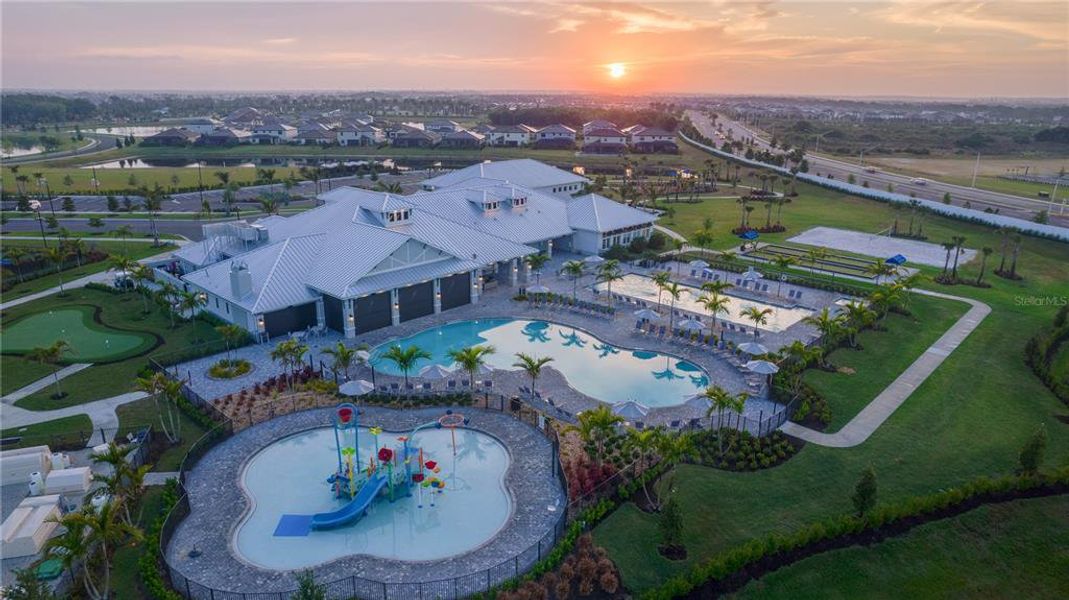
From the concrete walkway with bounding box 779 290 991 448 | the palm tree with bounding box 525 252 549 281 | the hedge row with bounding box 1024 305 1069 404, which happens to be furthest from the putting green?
the hedge row with bounding box 1024 305 1069 404

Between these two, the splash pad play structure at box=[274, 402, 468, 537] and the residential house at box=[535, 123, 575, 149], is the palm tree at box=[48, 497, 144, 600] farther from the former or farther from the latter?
the residential house at box=[535, 123, 575, 149]

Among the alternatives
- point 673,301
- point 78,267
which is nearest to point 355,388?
point 673,301

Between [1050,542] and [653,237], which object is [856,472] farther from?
[653,237]

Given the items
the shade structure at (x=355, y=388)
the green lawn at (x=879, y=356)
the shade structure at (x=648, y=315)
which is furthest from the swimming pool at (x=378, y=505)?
the green lawn at (x=879, y=356)

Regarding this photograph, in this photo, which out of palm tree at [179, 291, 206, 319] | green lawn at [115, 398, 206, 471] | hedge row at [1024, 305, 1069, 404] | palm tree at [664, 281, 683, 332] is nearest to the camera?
green lawn at [115, 398, 206, 471]

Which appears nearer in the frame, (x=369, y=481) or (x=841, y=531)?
(x=841, y=531)

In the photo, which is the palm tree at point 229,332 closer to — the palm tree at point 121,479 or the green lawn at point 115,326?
the green lawn at point 115,326

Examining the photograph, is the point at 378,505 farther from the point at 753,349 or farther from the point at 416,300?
the point at 753,349
